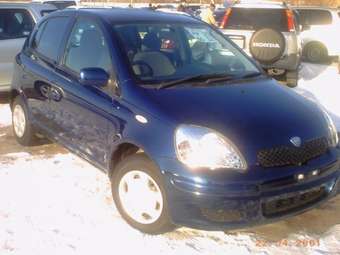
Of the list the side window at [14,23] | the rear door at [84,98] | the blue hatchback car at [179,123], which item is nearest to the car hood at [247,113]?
the blue hatchback car at [179,123]

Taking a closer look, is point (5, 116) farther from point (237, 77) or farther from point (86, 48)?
point (237, 77)

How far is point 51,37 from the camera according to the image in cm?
529

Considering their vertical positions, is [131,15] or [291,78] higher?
[131,15]

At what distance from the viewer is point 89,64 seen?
4.47 m

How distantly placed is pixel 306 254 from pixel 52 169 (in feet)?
9.33

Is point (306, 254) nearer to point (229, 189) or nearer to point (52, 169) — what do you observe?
point (229, 189)

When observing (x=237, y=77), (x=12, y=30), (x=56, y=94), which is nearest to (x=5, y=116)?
(x=12, y=30)

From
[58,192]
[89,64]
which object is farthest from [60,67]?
[58,192]

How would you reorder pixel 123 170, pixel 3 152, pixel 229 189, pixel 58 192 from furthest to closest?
pixel 3 152 → pixel 58 192 → pixel 123 170 → pixel 229 189

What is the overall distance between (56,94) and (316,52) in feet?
40.3

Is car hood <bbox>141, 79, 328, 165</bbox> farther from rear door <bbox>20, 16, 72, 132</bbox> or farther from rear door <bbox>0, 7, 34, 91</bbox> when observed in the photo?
rear door <bbox>0, 7, 34, 91</bbox>

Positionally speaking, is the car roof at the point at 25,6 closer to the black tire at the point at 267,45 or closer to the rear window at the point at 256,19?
the black tire at the point at 267,45

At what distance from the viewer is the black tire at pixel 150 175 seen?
3.61 metres

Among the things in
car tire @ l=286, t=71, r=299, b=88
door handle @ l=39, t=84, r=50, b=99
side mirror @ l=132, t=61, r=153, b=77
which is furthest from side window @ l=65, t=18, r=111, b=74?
car tire @ l=286, t=71, r=299, b=88
